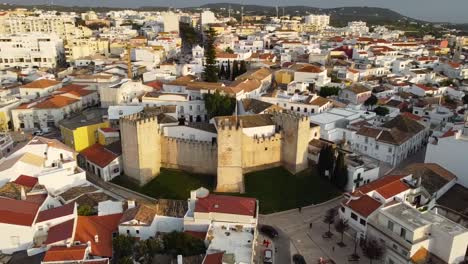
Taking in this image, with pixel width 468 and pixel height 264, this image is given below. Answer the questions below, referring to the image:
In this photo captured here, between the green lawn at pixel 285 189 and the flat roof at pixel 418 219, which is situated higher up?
the flat roof at pixel 418 219

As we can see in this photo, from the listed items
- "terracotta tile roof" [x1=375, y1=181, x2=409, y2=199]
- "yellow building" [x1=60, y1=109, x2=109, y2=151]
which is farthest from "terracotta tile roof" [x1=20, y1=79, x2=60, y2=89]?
"terracotta tile roof" [x1=375, y1=181, x2=409, y2=199]

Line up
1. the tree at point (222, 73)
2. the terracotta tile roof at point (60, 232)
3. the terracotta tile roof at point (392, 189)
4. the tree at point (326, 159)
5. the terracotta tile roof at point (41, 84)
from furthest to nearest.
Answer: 1. the tree at point (222, 73)
2. the terracotta tile roof at point (41, 84)
3. the tree at point (326, 159)
4. the terracotta tile roof at point (392, 189)
5. the terracotta tile roof at point (60, 232)

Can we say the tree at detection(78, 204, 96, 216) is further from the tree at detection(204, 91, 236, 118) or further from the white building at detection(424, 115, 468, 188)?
the white building at detection(424, 115, 468, 188)

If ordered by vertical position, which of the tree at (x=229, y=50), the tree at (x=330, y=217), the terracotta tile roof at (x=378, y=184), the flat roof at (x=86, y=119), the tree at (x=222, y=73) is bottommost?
the tree at (x=330, y=217)

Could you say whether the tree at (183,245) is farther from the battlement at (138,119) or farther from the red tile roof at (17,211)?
the battlement at (138,119)

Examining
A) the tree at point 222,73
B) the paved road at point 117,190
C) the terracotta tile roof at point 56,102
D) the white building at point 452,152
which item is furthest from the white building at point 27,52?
the white building at point 452,152

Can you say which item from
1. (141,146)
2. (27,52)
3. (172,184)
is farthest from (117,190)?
(27,52)

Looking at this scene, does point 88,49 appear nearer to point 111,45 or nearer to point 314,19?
point 111,45
